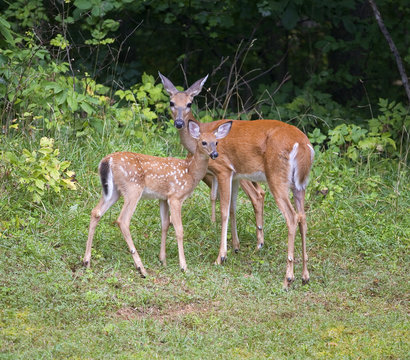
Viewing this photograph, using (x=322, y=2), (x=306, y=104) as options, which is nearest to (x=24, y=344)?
(x=306, y=104)

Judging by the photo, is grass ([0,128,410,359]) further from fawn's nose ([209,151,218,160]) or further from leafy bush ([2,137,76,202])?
fawn's nose ([209,151,218,160])

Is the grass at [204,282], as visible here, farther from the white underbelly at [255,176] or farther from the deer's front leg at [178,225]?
the white underbelly at [255,176]

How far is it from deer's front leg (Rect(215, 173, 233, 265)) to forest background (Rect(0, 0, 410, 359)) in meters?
0.13

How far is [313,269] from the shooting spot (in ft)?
22.1

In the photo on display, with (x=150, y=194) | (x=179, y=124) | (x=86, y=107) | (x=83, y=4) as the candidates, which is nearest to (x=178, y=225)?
(x=150, y=194)

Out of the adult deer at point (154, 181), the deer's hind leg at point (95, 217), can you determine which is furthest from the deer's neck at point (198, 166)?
Answer: the deer's hind leg at point (95, 217)

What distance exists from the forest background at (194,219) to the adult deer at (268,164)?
422 millimetres

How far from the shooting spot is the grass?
16.6ft

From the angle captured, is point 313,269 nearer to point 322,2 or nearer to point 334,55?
point 322,2

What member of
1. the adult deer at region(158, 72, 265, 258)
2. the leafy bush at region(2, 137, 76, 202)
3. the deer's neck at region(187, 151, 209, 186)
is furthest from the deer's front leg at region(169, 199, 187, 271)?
the leafy bush at region(2, 137, 76, 202)

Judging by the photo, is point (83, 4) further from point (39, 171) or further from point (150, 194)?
point (150, 194)

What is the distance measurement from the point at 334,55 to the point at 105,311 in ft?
25.2

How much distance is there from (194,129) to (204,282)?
1.43 meters

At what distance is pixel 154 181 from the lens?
638 centimetres
